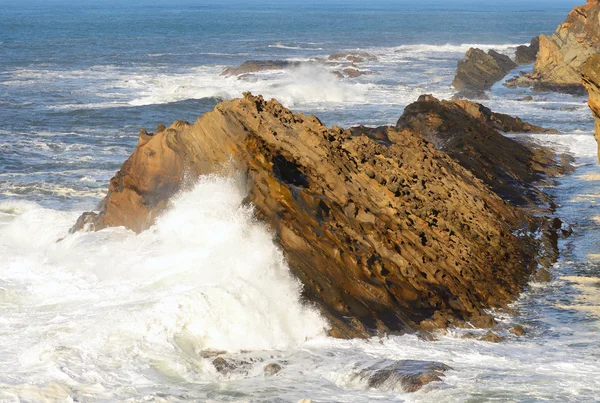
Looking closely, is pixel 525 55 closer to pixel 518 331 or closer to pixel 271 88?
pixel 271 88

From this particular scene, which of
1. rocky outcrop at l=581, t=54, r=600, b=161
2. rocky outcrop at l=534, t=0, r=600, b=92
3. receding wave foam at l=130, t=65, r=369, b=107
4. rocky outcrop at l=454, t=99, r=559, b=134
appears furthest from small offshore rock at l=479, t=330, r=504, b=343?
rocky outcrop at l=534, t=0, r=600, b=92

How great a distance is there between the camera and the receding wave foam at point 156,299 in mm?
12281

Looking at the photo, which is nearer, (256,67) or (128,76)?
(128,76)

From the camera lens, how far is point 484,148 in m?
24.9

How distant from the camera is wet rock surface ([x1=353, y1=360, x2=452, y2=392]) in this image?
37.9ft

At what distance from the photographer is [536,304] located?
51.9 ft

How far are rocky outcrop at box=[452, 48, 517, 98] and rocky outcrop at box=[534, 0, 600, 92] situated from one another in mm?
2644

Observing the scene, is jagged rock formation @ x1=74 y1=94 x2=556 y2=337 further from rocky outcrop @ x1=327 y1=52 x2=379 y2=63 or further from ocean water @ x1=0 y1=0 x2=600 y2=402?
rocky outcrop @ x1=327 y1=52 x2=379 y2=63

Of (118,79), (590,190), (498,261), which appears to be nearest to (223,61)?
(118,79)

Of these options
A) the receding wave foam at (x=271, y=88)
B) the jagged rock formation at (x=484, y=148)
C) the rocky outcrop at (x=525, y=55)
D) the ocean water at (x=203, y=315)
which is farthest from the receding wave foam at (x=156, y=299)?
the rocky outcrop at (x=525, y=55)

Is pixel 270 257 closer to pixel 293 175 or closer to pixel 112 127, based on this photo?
pixel 293 175

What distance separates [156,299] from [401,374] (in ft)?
13.0

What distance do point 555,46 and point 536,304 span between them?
36132 mm

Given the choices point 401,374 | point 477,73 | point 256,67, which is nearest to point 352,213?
point 401,374
